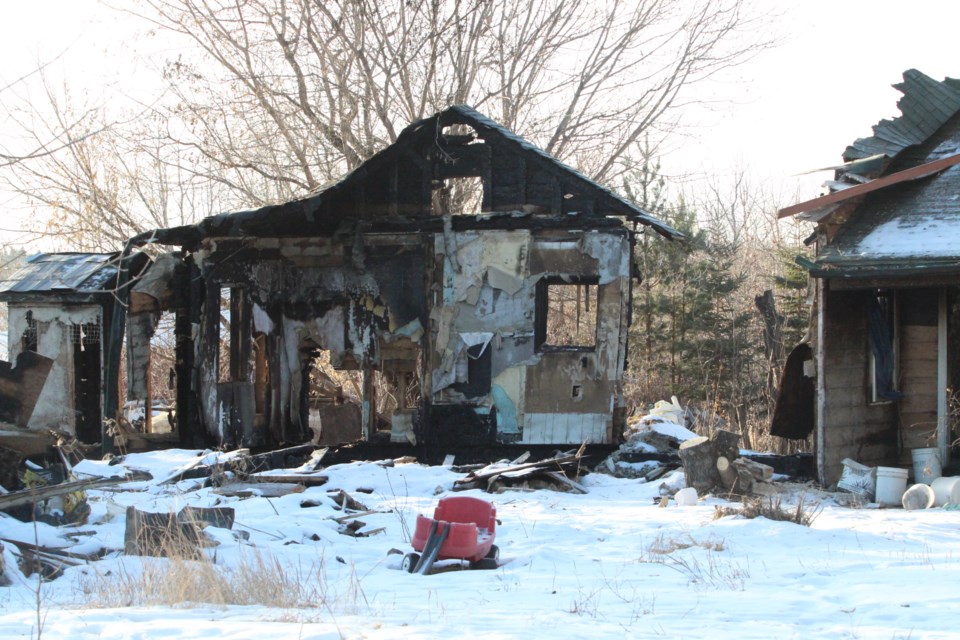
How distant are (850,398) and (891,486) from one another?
1550 millimetres

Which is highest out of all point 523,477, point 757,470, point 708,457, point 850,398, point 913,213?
point 913,213

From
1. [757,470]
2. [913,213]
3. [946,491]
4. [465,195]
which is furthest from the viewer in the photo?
[465,195]

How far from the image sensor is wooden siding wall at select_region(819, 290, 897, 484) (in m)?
13.4

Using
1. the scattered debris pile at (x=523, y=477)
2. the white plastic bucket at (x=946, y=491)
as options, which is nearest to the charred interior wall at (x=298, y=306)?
the scattered debris pile at (x=523, y=477)

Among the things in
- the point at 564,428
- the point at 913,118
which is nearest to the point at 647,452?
the point at 564,428

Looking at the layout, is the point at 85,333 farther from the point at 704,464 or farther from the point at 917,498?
the point at 917,498

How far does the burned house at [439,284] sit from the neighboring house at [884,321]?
7.84 feet

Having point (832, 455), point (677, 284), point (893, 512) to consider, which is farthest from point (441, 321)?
point (677, 284)

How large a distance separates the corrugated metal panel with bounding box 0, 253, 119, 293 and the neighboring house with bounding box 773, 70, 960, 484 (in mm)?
9974

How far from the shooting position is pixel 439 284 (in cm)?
1496

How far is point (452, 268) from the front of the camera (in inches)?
588

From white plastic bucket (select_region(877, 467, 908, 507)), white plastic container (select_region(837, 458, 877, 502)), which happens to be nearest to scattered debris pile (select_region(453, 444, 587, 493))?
white plastic container (select_region(837, 458, 877, 502))

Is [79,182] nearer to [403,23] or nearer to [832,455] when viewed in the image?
[403,23]

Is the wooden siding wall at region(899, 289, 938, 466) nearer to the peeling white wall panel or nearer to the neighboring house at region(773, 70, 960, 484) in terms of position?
the neighboring house at region(773, 70, 960, 484)
